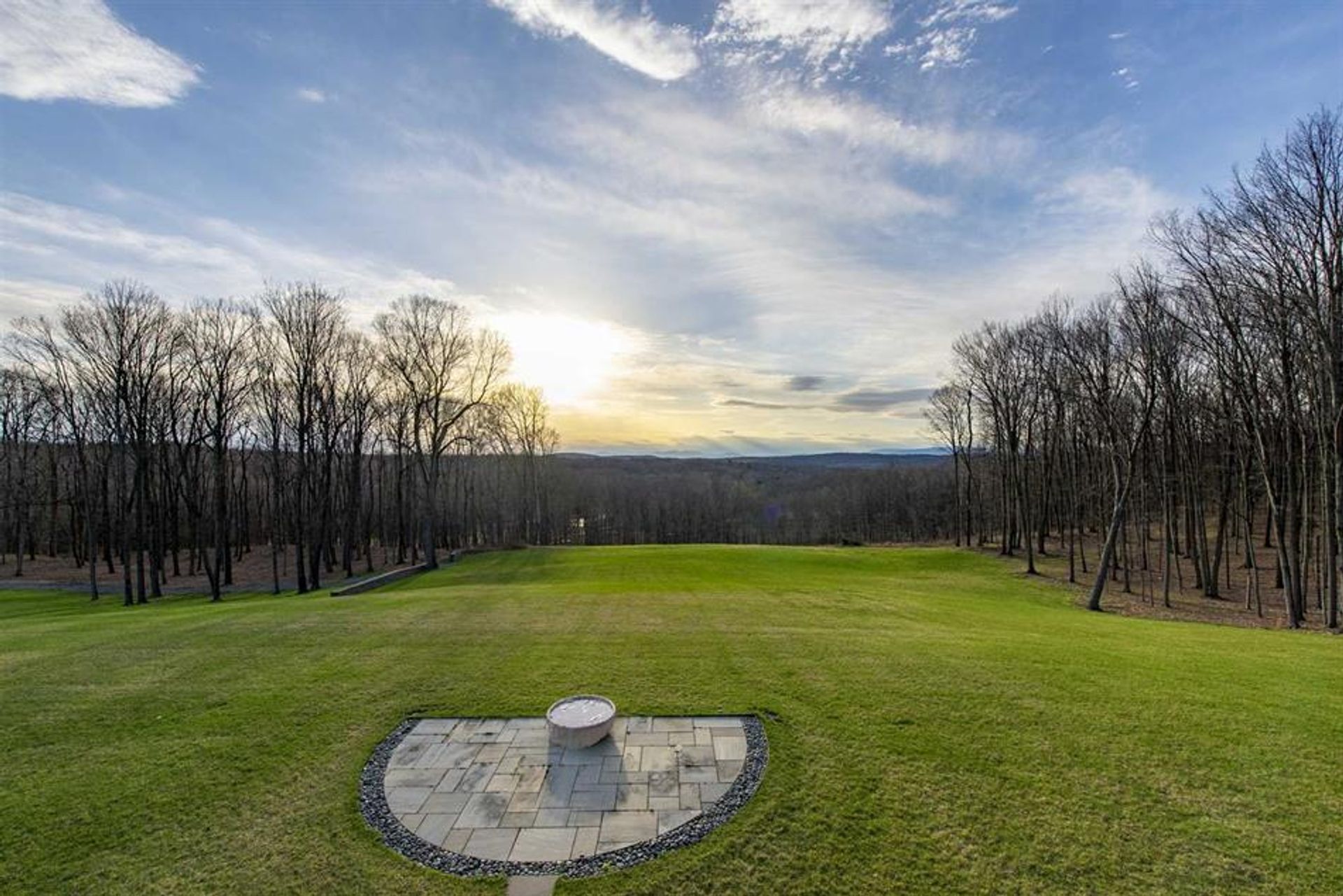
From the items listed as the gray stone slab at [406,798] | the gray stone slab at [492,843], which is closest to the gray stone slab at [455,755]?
the gray stone slab at [406,798]

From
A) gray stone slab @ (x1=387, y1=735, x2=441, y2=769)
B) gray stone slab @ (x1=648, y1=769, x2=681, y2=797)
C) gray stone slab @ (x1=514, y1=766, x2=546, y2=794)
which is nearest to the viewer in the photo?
gray stone slab @ (x1=648, y1=769, x2=681, y2=797)

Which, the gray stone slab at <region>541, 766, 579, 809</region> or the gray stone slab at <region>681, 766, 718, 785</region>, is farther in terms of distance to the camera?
the gray stone slab at <region>681, 766, 718, 785</region>

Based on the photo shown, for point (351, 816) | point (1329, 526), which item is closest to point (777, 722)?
point (351, 816)

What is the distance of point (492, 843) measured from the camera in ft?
14.8

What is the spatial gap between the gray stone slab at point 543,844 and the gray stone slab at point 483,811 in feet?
1.03

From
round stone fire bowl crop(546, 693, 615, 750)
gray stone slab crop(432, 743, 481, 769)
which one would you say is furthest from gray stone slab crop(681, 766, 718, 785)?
gray stone slab crop(432, 743, 481, 769)

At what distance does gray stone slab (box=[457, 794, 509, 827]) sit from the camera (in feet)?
15.6

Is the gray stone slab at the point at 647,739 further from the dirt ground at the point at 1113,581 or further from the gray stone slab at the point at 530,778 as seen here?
the dirt ground at the point at 1113,581

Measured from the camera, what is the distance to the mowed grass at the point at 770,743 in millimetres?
4148

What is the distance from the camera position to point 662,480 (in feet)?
269

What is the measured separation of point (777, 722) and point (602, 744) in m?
1.83

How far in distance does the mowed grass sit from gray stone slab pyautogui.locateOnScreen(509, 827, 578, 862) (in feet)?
1.10

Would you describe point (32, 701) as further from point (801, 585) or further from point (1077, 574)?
point (1077, 574)

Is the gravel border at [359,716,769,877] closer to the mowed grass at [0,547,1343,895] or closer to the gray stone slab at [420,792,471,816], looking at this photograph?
the mowed grass at [0,547,1343,895]
